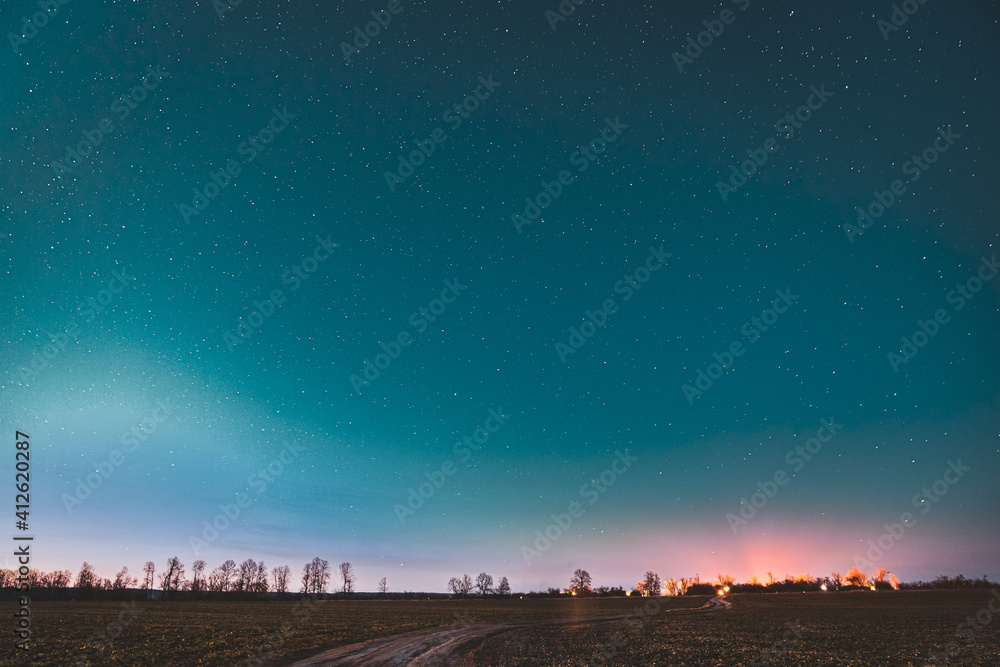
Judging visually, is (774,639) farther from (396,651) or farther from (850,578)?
(850,578)

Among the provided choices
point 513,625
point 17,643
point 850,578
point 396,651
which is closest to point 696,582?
point 850,578

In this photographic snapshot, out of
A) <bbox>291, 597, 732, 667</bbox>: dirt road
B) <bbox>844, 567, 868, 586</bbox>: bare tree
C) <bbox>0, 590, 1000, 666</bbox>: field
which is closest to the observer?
<bbox>291, 597, 732, 667</bbox>: dirt road

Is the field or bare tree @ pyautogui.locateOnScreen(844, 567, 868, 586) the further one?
bare tree @ pyautogui.locateOnScreen(844, 567, 868, 586)

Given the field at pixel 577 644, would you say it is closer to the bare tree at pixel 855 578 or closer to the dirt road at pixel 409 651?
the dirt road at pixel 409 651

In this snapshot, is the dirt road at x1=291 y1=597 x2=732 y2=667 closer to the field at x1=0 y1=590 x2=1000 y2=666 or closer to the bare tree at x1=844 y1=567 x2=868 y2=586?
the field at x1=0 y1=590 x2=1000 y2=666

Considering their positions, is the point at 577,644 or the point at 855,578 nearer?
the point at 577,644

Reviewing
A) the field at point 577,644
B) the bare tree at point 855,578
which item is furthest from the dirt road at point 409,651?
the bare tree at point 855,578

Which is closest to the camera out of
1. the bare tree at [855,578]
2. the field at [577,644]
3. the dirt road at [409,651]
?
the dirt road at [409,651]

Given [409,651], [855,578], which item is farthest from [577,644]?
[855,578]

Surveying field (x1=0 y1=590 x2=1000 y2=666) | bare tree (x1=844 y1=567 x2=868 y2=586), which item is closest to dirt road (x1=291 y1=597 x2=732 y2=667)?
field (x1=0 y1=590 x2=1000 y2=666)

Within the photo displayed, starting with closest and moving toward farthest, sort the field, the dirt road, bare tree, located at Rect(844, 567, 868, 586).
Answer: the dirt road → the field → bare tree, located at Rect(844, 567, 868, 586)

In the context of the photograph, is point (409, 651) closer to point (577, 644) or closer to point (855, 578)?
point (577, 644)

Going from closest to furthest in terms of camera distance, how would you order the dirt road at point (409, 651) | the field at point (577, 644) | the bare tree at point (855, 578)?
the dirt road at point (409, 651), the field at point (577, 644), the bare tree at point (855, 578)

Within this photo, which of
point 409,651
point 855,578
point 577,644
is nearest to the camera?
point 409,651
